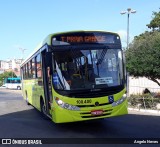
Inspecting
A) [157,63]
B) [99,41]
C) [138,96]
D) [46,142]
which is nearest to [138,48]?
[157,63]

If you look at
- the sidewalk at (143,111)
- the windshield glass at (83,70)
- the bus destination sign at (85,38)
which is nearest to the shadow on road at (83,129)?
the windshield glass at (83,70)

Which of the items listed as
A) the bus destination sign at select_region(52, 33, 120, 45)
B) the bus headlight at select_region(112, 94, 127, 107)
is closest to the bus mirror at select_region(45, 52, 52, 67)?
the bus destination sign at select_region(52, 33, 120, 45)

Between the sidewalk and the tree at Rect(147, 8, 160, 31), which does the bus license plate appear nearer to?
the sidewalk

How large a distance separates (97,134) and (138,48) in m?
11.7

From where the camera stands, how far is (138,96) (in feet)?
58.2

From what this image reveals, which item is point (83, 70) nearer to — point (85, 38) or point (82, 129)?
point (85, 38)

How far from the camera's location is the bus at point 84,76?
934cm

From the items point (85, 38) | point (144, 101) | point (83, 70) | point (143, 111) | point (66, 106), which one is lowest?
point (143, 111)

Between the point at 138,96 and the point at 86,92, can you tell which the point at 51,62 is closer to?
the point at 86,92

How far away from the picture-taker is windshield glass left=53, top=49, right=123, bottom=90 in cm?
945

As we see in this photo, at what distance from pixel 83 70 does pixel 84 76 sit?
201mm

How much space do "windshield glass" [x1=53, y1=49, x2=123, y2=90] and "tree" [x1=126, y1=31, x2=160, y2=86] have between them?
30.6 feet

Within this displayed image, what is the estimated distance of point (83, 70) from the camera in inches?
376

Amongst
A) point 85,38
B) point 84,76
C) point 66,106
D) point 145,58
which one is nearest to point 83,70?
point 84,76
